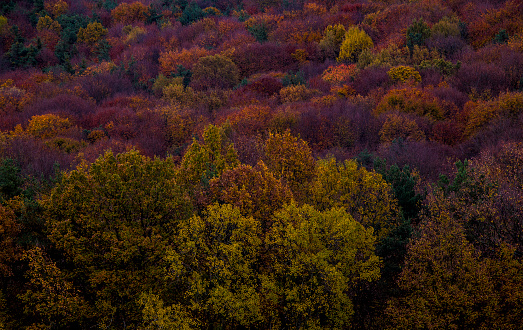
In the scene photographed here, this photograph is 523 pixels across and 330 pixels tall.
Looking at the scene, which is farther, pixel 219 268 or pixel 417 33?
pixel 417 33

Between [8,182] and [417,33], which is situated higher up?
[8,182]

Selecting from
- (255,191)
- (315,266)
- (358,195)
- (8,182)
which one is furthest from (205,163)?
(8,182)

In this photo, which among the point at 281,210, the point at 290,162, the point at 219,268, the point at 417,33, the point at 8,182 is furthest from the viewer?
the point at 417,33

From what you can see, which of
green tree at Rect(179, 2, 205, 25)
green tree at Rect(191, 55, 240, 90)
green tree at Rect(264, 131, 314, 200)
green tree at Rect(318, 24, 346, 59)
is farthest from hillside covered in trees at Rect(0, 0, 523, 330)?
green tree at Rect(179, 2, 205, 25)

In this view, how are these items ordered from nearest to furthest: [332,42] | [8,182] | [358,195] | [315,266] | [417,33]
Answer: [315,266], [8,182], [358,195], [417,33], [332,42]

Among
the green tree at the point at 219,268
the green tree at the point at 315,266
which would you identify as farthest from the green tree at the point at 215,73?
the green tree at the point at 219,268

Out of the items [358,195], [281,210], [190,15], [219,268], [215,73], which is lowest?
[215,73]

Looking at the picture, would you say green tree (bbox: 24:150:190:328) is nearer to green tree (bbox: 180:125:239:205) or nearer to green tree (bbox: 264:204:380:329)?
green tree (bbox: 180:125:239:205)

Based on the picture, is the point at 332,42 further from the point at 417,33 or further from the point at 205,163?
the point at 205,163
